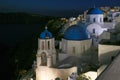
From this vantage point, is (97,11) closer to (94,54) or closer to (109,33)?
(109,33)

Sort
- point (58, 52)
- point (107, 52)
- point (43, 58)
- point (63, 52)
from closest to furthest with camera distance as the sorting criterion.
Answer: point (107, 52) → point (43, 58) → point (63, 52) → point (58, 52)

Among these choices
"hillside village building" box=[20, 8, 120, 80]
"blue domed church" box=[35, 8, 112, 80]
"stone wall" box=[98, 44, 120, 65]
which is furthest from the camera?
"blue domed church" box=[35, 8, 112, 80]

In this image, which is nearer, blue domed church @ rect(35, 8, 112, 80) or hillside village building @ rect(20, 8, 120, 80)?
hillside village building @ rect(20, 8, 120, 80)

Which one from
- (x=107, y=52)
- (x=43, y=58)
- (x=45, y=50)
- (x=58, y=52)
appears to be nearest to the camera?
(x=107, y=52)

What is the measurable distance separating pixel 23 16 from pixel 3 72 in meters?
40.3

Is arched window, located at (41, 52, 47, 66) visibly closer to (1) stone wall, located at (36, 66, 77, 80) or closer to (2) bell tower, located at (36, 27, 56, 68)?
(2) bell tower, located at (36, 27, 56, 68)

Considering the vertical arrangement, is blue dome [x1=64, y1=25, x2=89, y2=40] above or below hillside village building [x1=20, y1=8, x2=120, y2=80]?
above

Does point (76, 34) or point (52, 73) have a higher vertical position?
point (76, 34)

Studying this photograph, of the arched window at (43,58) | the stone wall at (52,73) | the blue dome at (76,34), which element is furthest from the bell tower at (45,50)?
the blue dome at (76,34)

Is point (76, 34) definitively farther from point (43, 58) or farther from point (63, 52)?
point (43, 58)

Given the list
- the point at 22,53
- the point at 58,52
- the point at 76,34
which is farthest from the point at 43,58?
the point at 22,53

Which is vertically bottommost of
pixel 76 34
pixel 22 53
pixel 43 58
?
pixel 22 53

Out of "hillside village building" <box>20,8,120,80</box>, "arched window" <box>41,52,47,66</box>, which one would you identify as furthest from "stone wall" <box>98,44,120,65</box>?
"arched window" <box>41,52,47,66</box>

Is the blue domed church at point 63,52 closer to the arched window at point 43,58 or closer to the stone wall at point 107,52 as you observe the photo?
the arched window at point 43,58
